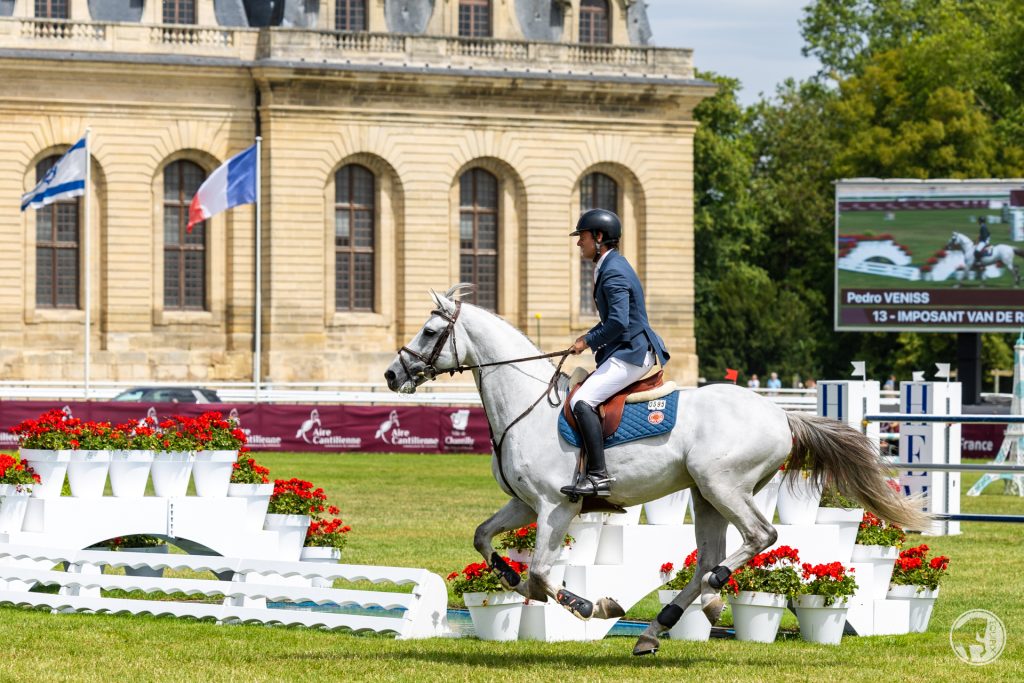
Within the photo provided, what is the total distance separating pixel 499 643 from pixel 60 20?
43.3 m

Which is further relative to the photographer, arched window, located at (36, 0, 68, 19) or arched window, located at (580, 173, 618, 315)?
arched window, located at (580, 173, 618, 315)

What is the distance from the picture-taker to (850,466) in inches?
527

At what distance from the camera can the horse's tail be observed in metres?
13.4

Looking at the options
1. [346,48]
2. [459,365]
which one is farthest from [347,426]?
[459,365]

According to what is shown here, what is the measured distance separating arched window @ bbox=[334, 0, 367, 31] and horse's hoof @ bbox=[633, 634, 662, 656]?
153 ft

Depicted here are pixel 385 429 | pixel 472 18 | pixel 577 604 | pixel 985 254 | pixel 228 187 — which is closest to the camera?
pixel 577 604

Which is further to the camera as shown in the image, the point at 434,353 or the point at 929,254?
the point at 929,254

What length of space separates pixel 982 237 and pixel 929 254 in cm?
112

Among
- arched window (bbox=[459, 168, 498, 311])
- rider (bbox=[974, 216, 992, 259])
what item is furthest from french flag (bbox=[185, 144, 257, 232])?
rider (bbox=[974, 216, 992, 259])

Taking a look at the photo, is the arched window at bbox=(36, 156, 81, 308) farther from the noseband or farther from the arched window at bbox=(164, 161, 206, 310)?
the noseband

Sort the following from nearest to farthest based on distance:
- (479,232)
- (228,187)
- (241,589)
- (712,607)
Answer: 1. (712,607)
2. (241,589)
3. (228,187)
4. (479,232)

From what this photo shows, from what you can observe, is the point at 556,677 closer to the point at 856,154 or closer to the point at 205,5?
the point at 205,5

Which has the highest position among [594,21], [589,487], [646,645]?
[594,21]

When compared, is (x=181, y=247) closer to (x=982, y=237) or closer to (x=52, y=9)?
(x=52, y=9)
